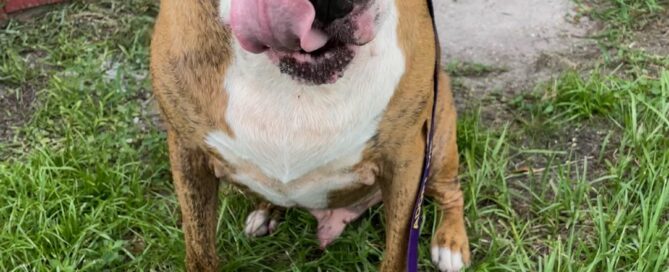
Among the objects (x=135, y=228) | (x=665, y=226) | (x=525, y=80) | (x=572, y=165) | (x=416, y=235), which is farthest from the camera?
(x=525, y=80)

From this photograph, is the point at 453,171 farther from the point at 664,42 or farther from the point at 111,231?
the point at 664,42

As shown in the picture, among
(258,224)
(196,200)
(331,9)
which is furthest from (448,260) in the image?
(331,9)

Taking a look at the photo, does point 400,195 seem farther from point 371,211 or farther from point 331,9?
point 331,9

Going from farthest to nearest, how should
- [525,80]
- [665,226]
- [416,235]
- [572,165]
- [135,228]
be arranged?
[525,80], [572,165], [135,228], [665,226], [416,235]

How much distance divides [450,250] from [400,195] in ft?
1.92

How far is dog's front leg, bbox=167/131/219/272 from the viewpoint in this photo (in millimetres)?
2367

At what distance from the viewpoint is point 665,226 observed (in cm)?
290

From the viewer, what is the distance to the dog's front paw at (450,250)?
294cm

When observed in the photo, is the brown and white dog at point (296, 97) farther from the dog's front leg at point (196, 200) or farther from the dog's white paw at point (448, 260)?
the dog's white paw at point (448, 260)

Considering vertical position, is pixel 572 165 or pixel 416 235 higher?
pixel 416 235

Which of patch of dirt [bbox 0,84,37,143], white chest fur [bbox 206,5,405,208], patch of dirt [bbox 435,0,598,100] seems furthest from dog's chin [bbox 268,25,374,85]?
patch of dirt [bbox 0,84,37,143]

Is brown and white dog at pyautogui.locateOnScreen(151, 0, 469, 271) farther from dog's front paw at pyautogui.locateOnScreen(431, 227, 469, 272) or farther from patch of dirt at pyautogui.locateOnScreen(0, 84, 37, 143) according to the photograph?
patch of dirt at pyautogui.locateOnScreen(0, 84, 37, 143)

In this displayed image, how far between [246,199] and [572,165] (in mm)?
1278

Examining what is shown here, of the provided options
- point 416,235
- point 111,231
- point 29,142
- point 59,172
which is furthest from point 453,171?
point 29,142
